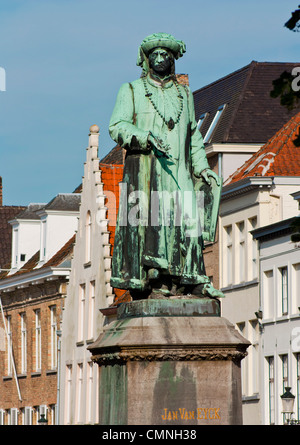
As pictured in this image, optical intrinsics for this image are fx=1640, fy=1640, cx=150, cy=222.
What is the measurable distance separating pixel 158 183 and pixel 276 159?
31.2 metres

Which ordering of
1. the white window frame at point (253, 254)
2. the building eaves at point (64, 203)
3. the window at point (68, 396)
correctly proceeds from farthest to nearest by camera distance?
the building eaves at point (64, 203)
the window at point (68, 396)
the white window frame at point (253, 254)

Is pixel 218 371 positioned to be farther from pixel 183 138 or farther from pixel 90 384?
pixel 90 384

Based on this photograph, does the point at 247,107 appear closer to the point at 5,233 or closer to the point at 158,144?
the point at 5,233

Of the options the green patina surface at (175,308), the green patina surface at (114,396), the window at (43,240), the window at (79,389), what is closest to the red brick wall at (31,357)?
the window at (43,240)

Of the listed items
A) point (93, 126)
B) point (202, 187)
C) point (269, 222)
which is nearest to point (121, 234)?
point (202, 187)

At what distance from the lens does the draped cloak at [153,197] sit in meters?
16.5

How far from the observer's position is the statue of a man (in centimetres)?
1645

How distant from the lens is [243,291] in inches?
1877

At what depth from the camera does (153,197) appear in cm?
1653

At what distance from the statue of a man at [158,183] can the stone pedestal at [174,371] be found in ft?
1.74

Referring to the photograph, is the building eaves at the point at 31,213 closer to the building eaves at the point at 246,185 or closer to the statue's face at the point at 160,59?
the building eaves at the point at 246,185

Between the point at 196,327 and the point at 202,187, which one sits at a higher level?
the point at 202,187

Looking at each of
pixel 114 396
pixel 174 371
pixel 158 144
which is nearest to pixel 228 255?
pixel 158 144

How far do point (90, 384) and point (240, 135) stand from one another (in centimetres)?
927
